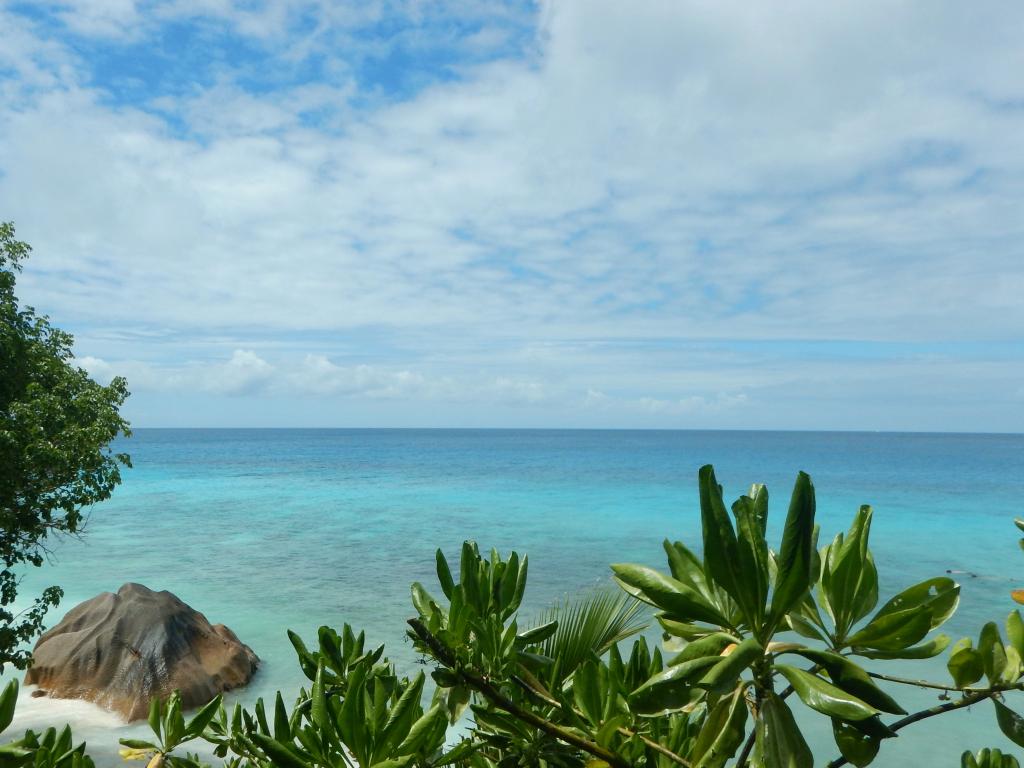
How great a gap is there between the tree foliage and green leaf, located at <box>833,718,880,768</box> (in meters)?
8.16

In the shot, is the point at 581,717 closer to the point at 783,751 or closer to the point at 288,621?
the point at 783,751

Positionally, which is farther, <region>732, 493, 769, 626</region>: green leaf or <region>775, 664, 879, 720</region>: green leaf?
<region>732, 493, 769, 626</region>: green leaf

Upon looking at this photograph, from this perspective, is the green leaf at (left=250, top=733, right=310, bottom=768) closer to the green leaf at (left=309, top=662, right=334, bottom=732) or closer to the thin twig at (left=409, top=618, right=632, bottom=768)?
the green leaf at (left=309, top=662, right=334, bottom=732)

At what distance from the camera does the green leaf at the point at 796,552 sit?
117 centimetres

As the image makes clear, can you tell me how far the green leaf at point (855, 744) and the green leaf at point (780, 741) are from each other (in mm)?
78

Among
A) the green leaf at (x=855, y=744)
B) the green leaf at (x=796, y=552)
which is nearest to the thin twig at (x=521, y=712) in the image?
the green leaf at (x=855, y=744)

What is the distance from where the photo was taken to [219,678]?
12.9 metres

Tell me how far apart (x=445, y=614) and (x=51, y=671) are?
1366 centimetres

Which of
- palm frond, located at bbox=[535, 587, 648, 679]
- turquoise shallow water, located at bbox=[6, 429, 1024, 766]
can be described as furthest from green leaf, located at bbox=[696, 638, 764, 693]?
turquoise shallow water, located at bbox=[6, 429, 1024, 766]

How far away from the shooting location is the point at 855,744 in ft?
4.32

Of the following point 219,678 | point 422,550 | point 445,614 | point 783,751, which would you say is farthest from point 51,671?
point 422,550

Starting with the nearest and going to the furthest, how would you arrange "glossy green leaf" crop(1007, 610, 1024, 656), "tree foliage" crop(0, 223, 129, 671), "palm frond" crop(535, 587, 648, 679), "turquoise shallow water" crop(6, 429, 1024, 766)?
"glossy green leaf" crop(1007, 610, 1024, 656) < "palm frond" crop(535, 587, 648, 679) < "tree foliage" crop(0, 223, 129, 671) < "turquoise shallow water" crop(6, 429, 1024, 766)

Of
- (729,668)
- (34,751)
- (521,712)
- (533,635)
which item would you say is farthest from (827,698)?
(34,751)

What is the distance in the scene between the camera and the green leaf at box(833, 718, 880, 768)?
4.27ft
